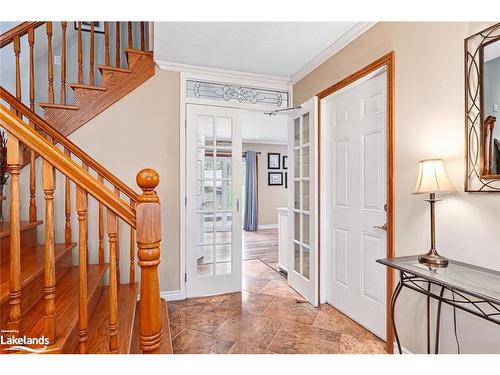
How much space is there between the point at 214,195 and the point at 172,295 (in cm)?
114

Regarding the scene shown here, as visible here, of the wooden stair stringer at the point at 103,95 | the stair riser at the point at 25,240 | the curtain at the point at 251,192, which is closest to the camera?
the stair riser at the point at 25,240

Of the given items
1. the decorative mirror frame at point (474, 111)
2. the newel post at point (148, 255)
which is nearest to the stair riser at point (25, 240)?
the newel post at point (148, 255)

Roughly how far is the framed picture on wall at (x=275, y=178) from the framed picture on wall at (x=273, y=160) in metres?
0.20

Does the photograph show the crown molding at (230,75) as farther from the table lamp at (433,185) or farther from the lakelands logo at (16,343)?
the lakelands logo at (16,343)

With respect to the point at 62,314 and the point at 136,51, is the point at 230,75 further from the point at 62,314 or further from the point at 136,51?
the point at 62,314

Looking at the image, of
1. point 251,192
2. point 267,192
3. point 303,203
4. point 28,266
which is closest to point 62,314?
point 28,266

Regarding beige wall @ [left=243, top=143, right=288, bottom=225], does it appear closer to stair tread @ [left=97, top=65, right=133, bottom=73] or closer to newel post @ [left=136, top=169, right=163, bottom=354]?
stair tread @ [left=97, top=65, right=133, bottom=73]

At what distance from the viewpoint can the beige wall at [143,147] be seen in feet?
8.79

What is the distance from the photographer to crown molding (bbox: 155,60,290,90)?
290 cm

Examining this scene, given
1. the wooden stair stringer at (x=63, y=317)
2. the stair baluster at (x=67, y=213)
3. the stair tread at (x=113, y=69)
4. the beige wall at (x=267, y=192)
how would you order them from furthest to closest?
the beige wall at (x=267, y=192), the stair tread at (x=113, y=69), the stair baluster at (x=67, y=213), the wooden stair stringer at (x=63, y=317)

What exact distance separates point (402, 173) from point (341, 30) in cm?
127

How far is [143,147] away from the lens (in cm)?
284
